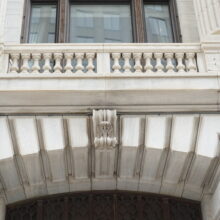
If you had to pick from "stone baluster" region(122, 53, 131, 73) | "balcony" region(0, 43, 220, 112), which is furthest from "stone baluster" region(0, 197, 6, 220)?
"stone baluster" region(122, 53, 131, 73)

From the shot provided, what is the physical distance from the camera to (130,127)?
757 centimetres

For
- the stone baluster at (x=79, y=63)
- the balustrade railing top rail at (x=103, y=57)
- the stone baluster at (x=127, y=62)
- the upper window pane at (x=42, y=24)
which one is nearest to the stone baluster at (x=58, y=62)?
the balustrade railing top rail at (x=103, y=57)

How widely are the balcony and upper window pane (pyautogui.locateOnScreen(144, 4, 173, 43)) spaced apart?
6.94 feet

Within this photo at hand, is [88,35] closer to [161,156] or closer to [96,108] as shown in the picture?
[96,108]

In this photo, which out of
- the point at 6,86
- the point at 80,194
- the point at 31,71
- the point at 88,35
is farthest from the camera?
the point at 88,35

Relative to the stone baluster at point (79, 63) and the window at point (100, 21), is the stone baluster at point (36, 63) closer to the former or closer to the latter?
the stone baluster at point (79, 63)

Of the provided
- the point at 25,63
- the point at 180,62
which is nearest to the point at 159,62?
the point at 180,62

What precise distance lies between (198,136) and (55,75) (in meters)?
2.75

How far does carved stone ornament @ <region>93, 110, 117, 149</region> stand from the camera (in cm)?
733

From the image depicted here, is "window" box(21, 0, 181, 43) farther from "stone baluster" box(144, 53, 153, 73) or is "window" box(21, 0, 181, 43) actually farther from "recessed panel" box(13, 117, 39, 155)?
"recessed panel" box(13, 117, 39, 155)

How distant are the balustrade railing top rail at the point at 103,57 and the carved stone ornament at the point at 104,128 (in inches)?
37.7

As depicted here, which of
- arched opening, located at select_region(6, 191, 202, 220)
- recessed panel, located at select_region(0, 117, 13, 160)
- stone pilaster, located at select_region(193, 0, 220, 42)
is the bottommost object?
arched opening, located at select_region(6, 191, 202, 220)

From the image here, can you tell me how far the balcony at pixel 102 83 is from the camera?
7.44m

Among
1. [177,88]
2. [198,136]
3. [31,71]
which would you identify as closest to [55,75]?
[31,71]
